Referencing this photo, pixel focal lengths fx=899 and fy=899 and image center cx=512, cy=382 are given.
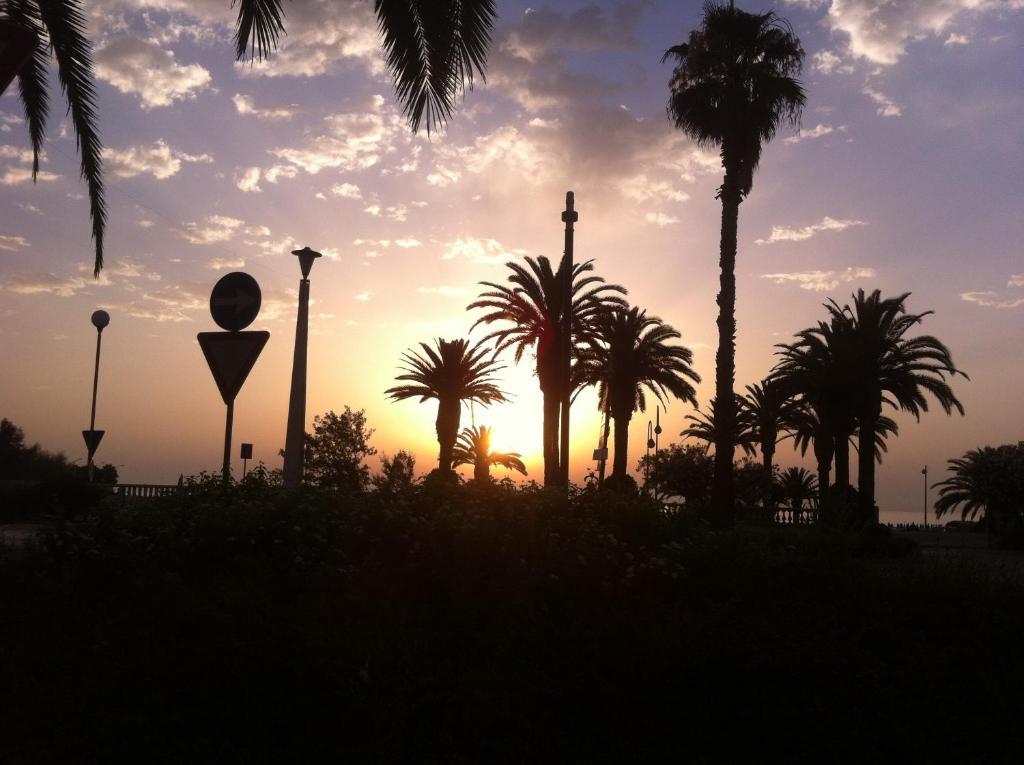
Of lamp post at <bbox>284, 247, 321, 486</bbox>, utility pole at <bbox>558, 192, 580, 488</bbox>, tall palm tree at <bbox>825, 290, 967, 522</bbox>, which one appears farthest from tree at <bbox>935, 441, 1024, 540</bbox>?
lamp post at <bbox>284, 247, 321, 486</bbox>

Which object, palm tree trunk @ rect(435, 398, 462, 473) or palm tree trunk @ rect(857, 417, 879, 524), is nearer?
palm tree trunk @ rect(857, 417, 879, 524)

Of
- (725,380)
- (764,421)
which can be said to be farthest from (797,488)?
(725,380)

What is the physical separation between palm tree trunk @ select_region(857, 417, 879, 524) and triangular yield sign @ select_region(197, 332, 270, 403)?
3140 centimetres

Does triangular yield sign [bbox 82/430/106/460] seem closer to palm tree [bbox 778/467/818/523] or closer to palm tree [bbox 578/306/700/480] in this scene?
palm tree [bbox 578/306/700/480]

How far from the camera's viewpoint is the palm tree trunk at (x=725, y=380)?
1154 inches

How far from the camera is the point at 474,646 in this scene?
20.5ft

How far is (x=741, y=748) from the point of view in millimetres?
5285

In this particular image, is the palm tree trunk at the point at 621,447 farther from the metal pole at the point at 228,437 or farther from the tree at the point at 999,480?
the metal pole at the point at 228,437

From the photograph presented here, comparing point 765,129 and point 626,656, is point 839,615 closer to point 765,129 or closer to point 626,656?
point 626,656

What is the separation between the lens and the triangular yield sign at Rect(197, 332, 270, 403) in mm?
8133

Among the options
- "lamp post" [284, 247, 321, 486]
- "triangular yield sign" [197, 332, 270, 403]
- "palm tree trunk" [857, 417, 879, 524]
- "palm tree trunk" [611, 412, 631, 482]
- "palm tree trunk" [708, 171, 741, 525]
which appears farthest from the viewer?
"palm tree trunk" [611, 412, 631, 482]

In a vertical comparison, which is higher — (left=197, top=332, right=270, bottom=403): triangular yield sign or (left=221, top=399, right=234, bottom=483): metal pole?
(left=197, top=332, right=270, bottom=403): triangular yield sign

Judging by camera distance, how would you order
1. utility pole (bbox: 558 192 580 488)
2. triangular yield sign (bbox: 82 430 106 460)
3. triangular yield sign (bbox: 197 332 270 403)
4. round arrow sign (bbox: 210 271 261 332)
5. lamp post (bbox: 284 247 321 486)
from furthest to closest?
1. utility pole (bbox: 558 192 580 488)
2. triangular yield sign (bbox: 82 430 106 460)
3. lamp post (bbox: 284 247 321 486)
4. round arrow sign (bbox: 210 271 261 332)
5. triangular yield sign (bbox: 197 332 270 403)

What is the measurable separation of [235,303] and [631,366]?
3637cm
